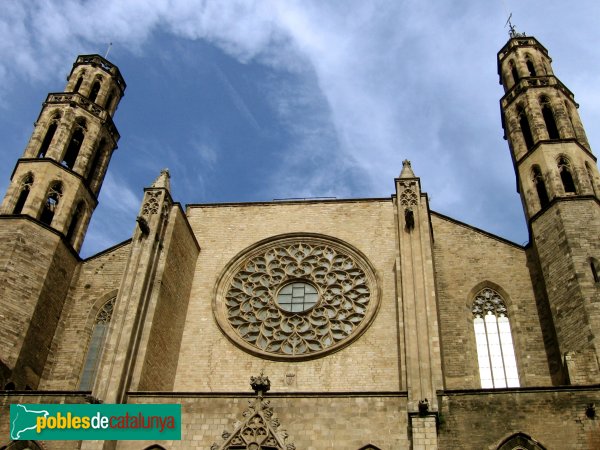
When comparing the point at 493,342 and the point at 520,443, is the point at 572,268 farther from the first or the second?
the point at 520,443

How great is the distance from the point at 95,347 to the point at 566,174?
1313 centimetres

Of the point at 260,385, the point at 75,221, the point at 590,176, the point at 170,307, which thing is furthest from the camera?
the point at 75,221

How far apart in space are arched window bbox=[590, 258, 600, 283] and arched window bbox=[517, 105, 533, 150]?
5074 millimetres

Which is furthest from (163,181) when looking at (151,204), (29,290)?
(29,290)

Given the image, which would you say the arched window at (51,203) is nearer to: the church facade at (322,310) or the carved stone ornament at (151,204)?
the church facade at (322,310)

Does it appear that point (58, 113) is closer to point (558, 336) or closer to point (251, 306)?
point (251, 306)

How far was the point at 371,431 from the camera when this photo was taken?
12.4 meters

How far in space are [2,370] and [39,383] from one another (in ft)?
4.66

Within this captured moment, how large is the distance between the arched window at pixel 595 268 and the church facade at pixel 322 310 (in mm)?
45

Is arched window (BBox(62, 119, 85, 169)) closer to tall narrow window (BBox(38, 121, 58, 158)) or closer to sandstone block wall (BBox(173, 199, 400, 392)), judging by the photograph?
tall narrow window (BBox(38, 121, 58, 158))

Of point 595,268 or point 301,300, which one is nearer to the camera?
point 595,268

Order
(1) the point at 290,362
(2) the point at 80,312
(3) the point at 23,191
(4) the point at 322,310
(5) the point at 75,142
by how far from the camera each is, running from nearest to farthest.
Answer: (1) the point at 290,362, (4) the point at 322,310, (2) the point at 80,312, (3) the point at 23,191, (5) the point at 75,142

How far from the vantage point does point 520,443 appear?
39.9 ft

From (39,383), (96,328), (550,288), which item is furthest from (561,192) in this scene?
(39,383)
